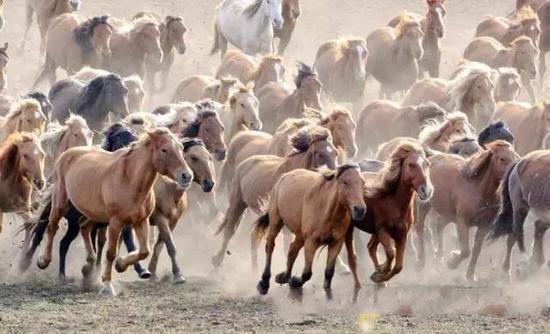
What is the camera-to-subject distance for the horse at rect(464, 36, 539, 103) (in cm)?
2439

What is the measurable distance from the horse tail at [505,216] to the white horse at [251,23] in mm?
10571

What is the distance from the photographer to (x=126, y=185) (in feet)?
46.4

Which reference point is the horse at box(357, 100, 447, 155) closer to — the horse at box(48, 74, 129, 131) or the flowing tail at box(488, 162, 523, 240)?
the horse at box(48, 74, 129, 131)

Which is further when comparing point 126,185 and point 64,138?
point 64,138

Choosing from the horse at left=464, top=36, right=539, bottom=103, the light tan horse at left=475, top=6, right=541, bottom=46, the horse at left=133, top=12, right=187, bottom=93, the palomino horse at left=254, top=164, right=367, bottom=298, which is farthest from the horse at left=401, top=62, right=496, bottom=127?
the palomino horse at left=254, top=164, right=367, bottom=298

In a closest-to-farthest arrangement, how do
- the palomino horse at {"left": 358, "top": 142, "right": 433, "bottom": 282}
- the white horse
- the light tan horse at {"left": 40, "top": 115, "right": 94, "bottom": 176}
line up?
the palomino horse at {"left": 358, "top": 142, "right": 433, "bottom": 282}, the light tan horse at {"left": 40, "top": 115, "right": 94, "bottom": 176}, the white horse

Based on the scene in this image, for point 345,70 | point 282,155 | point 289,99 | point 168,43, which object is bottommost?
point 282,155

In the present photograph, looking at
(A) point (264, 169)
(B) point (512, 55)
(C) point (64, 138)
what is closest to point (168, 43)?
(B) point (512, 55)

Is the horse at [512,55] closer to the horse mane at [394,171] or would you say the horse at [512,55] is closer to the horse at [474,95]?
the horse at [474,95]

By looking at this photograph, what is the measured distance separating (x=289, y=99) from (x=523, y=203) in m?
5.78

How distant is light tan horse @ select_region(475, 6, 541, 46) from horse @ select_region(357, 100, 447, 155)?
19.2ft

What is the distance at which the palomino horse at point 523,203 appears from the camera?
1552cm

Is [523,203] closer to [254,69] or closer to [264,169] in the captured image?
[264,169]

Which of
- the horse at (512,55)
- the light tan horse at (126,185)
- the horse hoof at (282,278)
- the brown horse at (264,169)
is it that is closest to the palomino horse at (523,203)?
the brown horse at (264,169)
